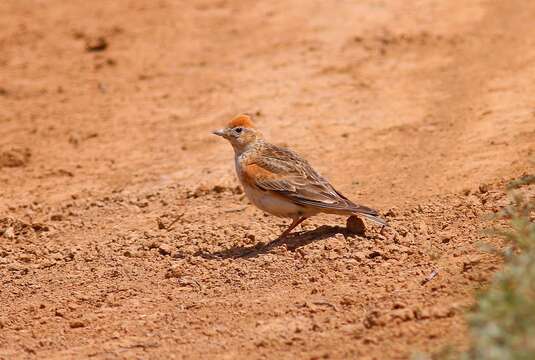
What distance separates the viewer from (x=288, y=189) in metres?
8.75

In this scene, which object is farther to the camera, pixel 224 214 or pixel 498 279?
pixel 224 214

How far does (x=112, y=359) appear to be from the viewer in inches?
274

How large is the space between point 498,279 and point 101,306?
11.2ft

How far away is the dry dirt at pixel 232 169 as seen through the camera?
7273mm

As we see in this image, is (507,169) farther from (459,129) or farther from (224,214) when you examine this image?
(224,214)

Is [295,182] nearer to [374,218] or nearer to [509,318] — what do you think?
[374,218]

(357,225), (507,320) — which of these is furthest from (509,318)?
(357,225)

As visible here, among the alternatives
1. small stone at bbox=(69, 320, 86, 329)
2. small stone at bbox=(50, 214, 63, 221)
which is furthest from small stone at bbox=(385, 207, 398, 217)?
small stone at bbox=(50, 214, 63, 221)

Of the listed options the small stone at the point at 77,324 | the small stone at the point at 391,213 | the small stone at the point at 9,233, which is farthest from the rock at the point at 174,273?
the small stone at the point at 9,233

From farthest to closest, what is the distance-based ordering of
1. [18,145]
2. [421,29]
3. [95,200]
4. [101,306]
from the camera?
[421,29]
[18,145]
[95,200]
[101,306]

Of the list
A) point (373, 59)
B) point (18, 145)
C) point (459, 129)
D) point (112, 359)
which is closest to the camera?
point (112, 359)

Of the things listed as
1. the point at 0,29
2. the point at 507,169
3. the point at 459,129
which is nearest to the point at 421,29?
the point at 459,129

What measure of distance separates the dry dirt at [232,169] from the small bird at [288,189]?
0.91 feet

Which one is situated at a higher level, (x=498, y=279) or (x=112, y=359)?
(x=498, y=279)
